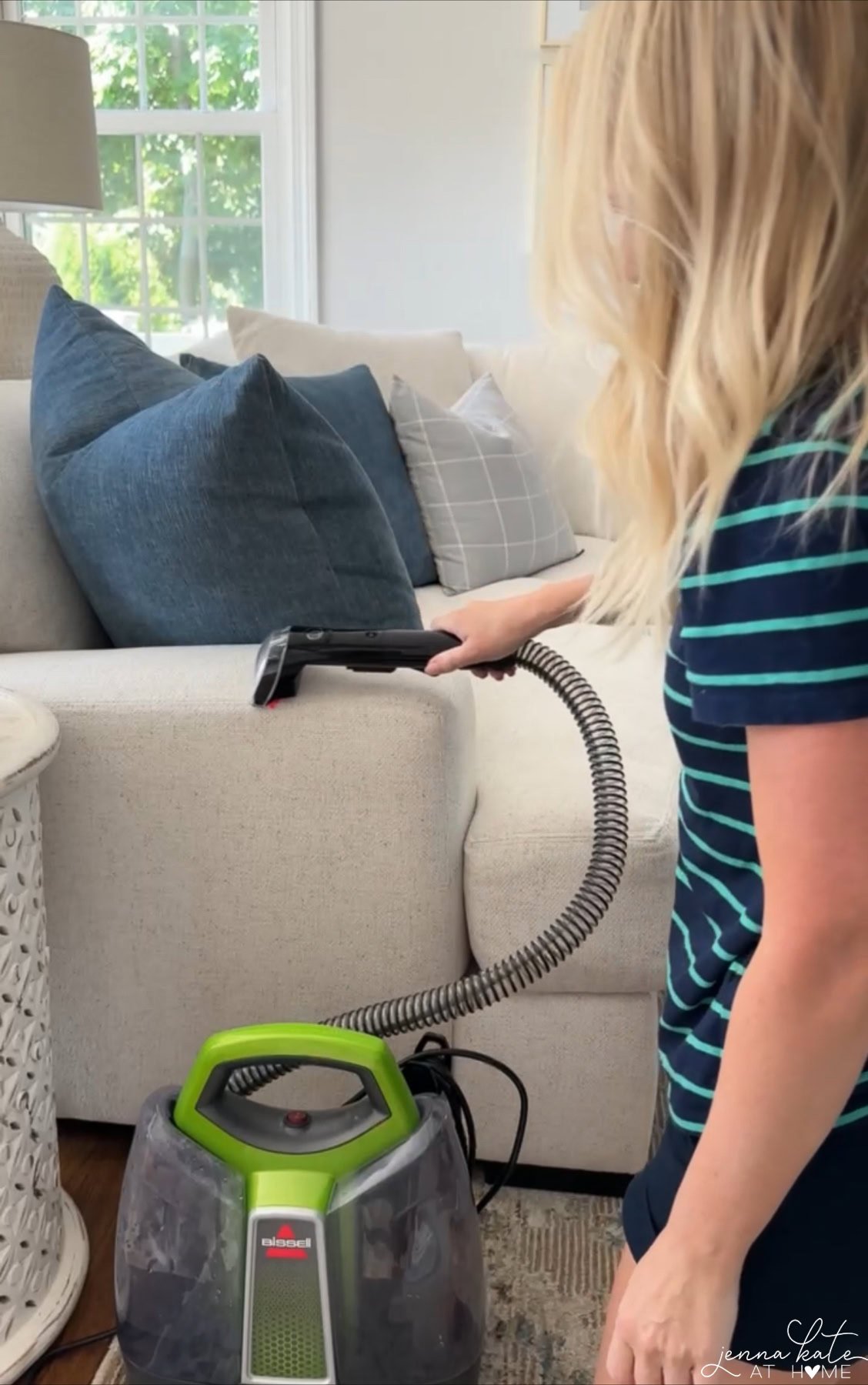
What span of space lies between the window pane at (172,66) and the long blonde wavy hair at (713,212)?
358cm

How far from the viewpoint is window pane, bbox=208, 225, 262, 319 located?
386cm

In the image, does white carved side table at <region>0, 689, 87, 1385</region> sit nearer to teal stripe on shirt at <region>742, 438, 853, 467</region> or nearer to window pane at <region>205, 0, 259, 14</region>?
teal stripe on shirt at <region>742, 438, 853, 467</region>

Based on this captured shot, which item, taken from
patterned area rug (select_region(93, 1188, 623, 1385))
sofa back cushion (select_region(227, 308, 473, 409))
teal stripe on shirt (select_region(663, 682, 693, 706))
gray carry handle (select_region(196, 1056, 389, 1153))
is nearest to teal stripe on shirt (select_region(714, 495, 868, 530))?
teal stripe on shirt (select_region(663, 682, 693, 706))

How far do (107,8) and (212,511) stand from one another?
3172 millimetres

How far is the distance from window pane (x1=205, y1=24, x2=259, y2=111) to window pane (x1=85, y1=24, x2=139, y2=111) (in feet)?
0.76

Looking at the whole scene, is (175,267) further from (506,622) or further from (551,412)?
(506,622)

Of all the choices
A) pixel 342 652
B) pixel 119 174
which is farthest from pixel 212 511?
pixel 119 174

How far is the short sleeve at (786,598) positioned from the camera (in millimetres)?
518

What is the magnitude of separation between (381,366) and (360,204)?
1.32 m

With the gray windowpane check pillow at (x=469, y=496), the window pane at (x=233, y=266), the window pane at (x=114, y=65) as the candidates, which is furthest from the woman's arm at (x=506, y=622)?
the window pane at (x=114, y=65)

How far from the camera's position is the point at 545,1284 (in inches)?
48.9

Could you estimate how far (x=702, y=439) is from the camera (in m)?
0.55

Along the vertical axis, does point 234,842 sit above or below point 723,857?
below

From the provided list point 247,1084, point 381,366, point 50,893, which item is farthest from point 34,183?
point 247,1084
